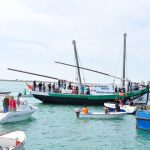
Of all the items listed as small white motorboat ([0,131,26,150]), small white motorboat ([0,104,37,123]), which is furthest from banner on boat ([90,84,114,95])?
small white motorboat ([0,131,26,150])

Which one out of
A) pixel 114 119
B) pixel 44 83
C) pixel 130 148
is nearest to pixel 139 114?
pixel 130 148

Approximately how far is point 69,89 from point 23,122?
23579 millimetres

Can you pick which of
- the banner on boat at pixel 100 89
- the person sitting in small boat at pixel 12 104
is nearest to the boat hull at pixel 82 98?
the banner on boat at pixel 100 89

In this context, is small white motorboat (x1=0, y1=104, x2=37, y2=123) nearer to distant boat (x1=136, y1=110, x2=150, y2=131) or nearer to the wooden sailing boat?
distant boat (x1=136, y1=110, x2=150, y2=131)

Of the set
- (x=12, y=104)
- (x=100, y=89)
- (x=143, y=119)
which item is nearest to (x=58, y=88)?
(x=100, y=89)

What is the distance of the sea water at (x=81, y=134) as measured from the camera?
922 inches

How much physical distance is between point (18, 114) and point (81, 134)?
7254 mm

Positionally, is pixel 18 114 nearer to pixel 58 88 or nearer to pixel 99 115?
pixel 99 115

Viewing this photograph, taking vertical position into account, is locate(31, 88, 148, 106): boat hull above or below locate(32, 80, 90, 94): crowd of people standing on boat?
below

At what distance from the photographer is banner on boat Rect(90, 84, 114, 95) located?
54531 millimetres

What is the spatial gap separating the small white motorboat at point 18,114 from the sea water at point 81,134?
1.40ft

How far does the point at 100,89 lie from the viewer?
5456 cm

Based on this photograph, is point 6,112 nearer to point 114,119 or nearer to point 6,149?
point 114,119

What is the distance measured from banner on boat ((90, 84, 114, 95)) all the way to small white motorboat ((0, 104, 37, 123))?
2020 centimetres
